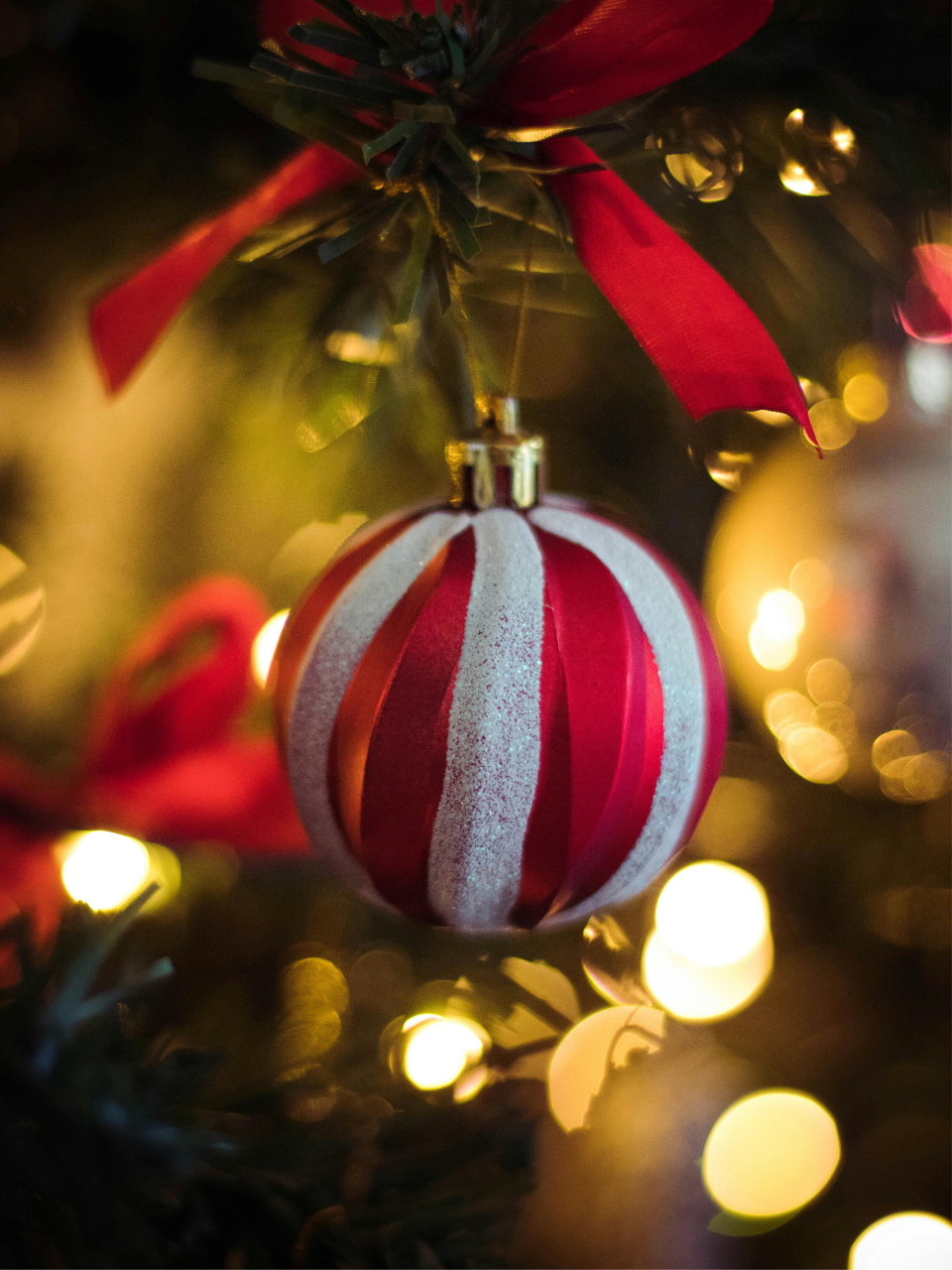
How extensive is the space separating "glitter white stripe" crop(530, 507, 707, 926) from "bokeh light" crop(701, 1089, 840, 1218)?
25.1 inches

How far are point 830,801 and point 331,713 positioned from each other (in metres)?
0.63

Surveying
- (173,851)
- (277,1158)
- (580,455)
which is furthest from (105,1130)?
(580,455)

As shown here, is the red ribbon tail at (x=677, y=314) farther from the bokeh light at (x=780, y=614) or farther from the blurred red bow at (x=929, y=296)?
the bokeh light at (x=780, y=614)

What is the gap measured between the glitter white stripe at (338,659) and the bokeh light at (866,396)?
419mm

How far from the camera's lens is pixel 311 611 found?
416 mm

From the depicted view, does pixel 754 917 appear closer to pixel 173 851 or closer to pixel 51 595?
pixel 173 851

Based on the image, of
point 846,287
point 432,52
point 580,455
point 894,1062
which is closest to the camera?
point 432,52

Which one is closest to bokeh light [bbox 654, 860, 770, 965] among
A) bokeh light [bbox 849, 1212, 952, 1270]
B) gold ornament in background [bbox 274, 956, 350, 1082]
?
bokeh light [bbox 849, 1212, 952, 1270]

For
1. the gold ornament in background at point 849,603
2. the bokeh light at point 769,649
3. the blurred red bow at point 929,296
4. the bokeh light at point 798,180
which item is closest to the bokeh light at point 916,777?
the gold ornament in background at point 849,603

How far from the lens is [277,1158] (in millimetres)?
413

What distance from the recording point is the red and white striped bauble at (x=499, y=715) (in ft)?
1.21

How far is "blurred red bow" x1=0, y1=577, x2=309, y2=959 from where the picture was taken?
0.60m

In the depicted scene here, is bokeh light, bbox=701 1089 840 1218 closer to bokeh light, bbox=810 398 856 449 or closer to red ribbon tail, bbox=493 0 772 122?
bokeh light, bbox=810 398 856 449

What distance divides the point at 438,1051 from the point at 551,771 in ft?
1.50
